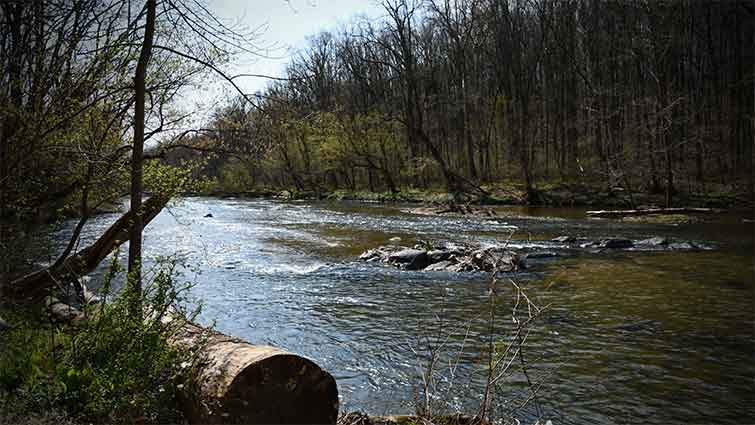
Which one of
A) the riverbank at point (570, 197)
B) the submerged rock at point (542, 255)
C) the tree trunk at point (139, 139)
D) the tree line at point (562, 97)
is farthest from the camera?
the tree line at point (562, 97)

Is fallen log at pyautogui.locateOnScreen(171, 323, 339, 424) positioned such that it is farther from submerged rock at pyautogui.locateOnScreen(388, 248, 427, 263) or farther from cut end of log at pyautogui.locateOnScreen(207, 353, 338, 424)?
submerged rock at pyautogui.locateOnScreen(388, 248, 427, 263)

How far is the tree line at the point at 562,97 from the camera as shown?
91.5 ft

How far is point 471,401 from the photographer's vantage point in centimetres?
564

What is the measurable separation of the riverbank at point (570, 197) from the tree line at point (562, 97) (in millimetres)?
776

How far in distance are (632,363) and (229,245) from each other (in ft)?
44.9

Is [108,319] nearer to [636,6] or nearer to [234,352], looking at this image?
[234,352]

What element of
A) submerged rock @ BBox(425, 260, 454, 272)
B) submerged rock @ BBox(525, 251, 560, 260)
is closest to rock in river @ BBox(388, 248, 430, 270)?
submerged rock @ BBox(425, 260, 454, 272)

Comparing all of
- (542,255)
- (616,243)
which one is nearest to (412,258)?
(542,255)

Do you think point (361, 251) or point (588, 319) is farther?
point (361, 251)

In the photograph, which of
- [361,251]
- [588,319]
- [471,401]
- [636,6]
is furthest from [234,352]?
[636,6]

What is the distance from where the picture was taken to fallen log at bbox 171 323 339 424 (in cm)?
396

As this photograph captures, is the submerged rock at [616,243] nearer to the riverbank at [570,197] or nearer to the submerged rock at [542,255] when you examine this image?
the submerged rock at [542,255]

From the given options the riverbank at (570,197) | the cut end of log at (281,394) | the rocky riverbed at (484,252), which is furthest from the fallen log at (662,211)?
the cut end of log at (281,394)

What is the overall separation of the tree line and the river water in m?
8.68
